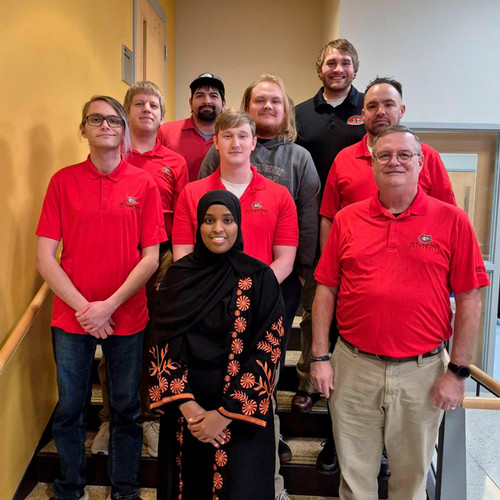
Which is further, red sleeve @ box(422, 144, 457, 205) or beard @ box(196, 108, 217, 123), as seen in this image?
beard @ box(196, 108, 217, 123)

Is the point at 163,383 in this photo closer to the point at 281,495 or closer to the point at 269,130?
the point at 281,495

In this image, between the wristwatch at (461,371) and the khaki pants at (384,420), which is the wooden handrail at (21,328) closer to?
the khaki pants at (384,420)

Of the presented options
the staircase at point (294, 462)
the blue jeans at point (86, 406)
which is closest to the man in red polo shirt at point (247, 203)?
the blue jeans at point (86, 406)

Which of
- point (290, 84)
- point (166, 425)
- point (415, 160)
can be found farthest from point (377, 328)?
point (290, 84)

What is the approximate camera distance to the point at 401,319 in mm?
1791

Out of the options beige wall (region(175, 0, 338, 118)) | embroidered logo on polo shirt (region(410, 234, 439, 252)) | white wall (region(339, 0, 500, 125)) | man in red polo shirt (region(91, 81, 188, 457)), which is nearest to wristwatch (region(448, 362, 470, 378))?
embroidered logo on polo shirt (region(410, 234, 439, 252))

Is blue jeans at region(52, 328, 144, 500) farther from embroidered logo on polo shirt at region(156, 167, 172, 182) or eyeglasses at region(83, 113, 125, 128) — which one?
eyeglasses at region(83, 113, 125, 128)

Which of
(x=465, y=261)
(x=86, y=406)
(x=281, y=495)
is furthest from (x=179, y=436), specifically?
(x=465, y=261)

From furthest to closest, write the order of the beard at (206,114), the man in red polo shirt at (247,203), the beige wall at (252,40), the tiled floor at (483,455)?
Answer: the beige wall at (252,40), the tiled floor at (483,455), the beard at (206,114), the man in red polo shirt at (247,203)

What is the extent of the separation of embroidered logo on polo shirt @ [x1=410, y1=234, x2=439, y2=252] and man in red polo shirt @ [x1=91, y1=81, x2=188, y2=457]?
1.32 metres

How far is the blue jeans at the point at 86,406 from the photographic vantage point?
2133 mm

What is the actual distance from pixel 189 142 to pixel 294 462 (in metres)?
2.02

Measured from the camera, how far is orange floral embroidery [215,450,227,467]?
1.69m

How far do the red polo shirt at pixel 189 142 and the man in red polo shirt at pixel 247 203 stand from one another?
85 cm
